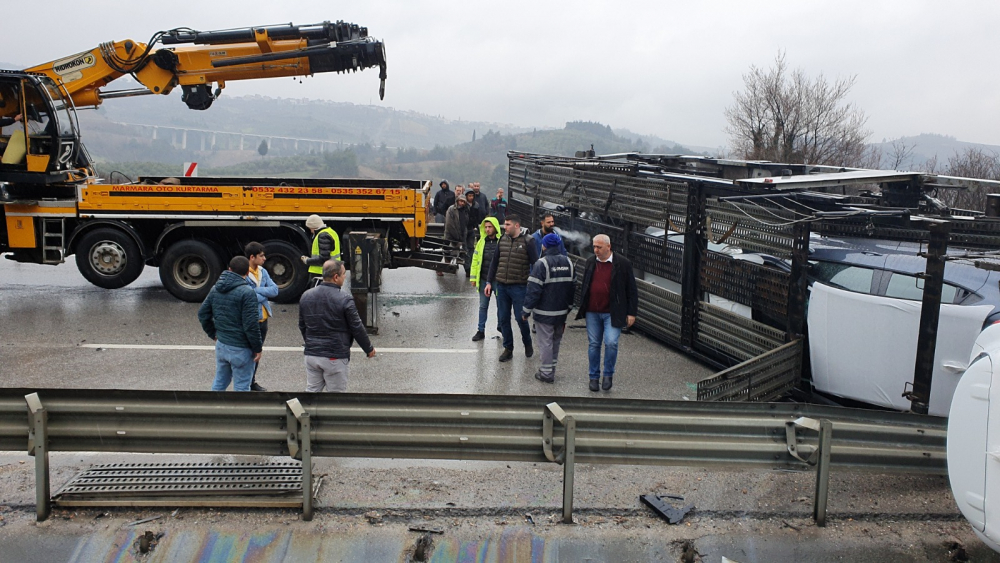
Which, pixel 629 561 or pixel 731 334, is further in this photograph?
pixel 731 334

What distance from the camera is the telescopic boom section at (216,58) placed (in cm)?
1172

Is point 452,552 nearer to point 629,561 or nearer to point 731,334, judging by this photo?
point 629,561

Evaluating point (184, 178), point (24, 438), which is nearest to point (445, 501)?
point (24, 438)

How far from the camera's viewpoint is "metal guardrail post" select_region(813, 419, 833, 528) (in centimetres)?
448

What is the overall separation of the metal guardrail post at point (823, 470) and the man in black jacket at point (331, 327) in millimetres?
3100

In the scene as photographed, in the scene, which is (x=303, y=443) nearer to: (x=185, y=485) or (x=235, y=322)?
(x=185, y=485)

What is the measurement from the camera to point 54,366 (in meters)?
8.12

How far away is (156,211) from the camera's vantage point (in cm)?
1091

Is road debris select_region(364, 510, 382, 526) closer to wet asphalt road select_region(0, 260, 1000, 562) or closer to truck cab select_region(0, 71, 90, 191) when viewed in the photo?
wet asphalt road select_region(0, 260, 1000, 562)

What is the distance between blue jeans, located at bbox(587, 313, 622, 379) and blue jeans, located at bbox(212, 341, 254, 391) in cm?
310

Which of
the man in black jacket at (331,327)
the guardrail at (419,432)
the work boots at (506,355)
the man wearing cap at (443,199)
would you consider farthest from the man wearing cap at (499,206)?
the guardrail at (419,432)

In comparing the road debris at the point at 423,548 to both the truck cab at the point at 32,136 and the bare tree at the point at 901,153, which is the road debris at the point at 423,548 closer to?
the truck cab at the point at 32,136

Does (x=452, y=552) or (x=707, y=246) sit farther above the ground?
(x=707, y=246)

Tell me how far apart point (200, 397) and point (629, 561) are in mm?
2487
